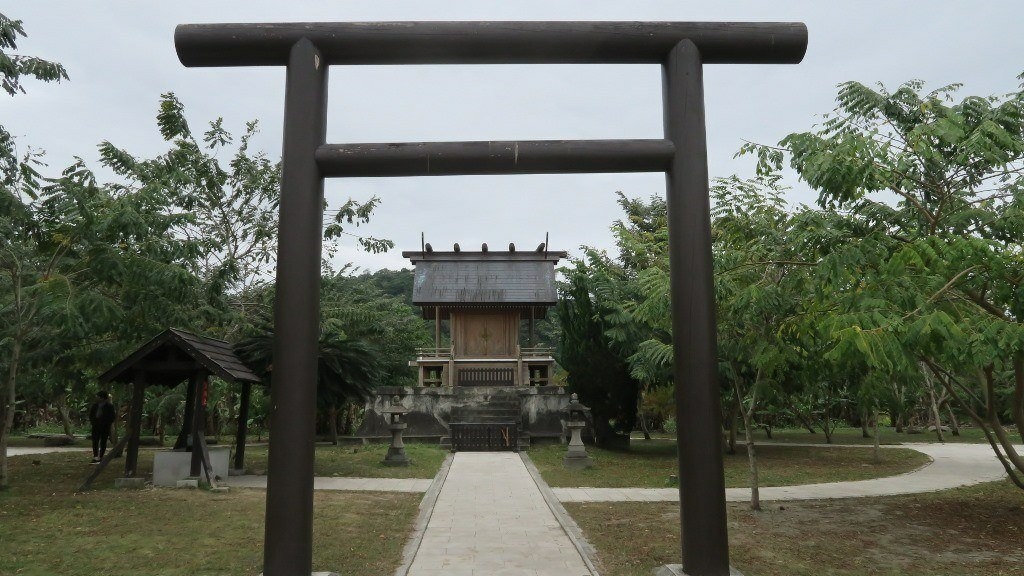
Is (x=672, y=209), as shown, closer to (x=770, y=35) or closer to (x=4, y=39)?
(x=770, y=35)

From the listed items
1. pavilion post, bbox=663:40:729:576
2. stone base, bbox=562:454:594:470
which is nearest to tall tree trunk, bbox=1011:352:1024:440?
pavilion post, bbox=663:40:729:576

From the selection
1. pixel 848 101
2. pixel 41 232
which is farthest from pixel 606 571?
pixel 41 232

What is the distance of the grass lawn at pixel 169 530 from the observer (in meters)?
6.09

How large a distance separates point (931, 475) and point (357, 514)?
12228 mm

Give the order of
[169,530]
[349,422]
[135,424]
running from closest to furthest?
[169,530] < [135,424] < [349,422]

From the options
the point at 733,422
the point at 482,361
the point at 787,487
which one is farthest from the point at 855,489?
the point at 482,361

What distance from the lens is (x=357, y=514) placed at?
8.94 meters

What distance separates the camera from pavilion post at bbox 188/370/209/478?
11.1 m

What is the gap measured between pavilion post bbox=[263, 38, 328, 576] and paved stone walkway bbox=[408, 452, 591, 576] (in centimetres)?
145

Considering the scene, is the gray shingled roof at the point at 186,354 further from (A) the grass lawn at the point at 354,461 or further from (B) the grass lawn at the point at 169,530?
(A) the grass lawn at the point at 354,461

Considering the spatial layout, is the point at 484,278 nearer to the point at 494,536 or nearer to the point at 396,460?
the point at 396,460

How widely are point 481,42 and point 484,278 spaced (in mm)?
20722

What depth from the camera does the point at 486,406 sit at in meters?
23.1

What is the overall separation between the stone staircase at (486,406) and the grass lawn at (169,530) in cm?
1115
